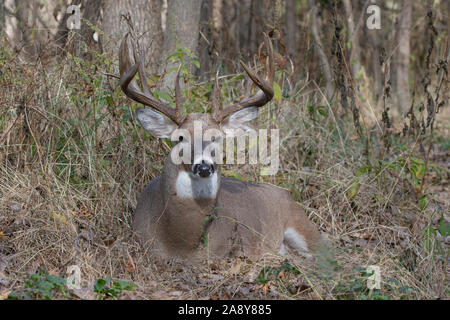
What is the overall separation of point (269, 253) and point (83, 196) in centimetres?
164

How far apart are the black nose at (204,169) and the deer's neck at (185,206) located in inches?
10.3

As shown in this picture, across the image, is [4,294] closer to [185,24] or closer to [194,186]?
[194,186]

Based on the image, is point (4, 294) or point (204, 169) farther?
point (204, 169)

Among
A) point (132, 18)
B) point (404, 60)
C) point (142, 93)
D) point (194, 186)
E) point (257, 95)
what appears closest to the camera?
point (194, 186)

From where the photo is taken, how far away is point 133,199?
5.57 metres

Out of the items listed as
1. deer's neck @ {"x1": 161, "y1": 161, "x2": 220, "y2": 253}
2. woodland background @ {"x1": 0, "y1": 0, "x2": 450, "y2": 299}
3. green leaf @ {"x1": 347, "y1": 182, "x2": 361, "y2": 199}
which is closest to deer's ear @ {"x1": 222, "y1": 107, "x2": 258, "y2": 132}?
deer's neck @ {"x1": 161, "y1": 161, "x2": 220, "y2": 253}

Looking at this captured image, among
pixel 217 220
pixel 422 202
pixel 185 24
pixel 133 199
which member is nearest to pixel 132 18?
pixel 185 24

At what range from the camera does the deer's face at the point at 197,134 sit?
444 cm

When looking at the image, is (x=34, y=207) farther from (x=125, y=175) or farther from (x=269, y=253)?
(x=269, y=253)

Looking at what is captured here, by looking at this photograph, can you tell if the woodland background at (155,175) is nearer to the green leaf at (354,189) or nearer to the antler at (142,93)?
the green leaf at (354,189)

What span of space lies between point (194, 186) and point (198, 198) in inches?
4.0

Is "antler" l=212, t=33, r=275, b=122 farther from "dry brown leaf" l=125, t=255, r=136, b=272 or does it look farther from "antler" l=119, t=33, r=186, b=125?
"dry brown leaf" l=125, t=255, r=136, b=272

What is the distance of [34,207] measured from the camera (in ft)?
16.3
